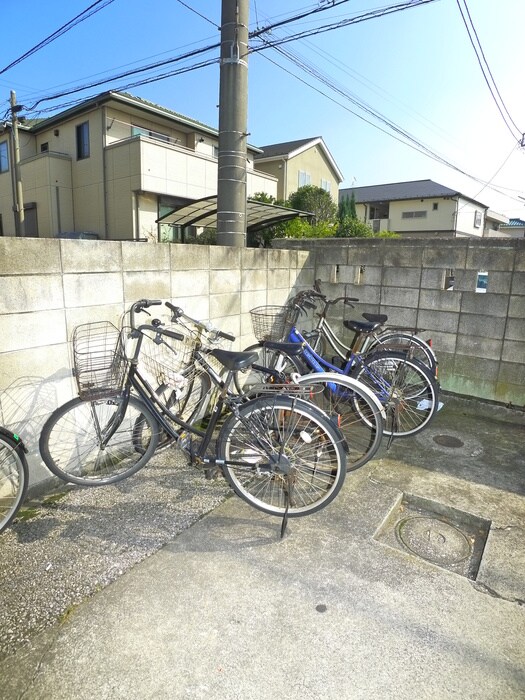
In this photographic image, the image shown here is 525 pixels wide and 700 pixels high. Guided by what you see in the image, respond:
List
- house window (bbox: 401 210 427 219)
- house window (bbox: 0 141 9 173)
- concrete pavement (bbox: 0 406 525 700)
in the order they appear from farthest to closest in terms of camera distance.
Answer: house window (bbox: 401 210 427 219)
house window (bbox: 0 141 9 173)
concrete pavement (bbox: 0 406 525 700)

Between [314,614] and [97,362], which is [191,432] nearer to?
[97,362]

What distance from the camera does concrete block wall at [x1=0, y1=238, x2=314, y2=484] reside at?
97.7 inches

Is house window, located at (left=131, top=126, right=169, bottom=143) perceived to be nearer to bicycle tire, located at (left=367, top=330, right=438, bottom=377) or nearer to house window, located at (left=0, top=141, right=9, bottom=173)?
house window, located at (left=0, top=141, right=9, bottom=173)

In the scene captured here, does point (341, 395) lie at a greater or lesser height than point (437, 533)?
greater

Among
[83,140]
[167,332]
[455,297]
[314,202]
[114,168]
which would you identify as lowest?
[167,332]

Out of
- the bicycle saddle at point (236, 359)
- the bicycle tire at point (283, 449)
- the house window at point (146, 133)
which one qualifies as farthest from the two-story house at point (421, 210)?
the bicycle tire at point (283, 449)

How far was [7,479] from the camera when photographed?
253 cm

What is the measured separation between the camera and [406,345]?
4223 millimetres

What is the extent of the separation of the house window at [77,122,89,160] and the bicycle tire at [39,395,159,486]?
50.9 feet

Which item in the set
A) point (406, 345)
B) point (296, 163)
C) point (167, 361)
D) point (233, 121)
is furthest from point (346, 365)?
point (296, 163)

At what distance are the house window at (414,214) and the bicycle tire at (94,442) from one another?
2824cm

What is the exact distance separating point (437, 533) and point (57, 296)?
2770 millimetres

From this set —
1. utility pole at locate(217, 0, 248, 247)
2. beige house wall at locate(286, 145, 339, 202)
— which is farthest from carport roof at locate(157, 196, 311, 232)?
beige house wall at locate(286, 145, 339, 202)

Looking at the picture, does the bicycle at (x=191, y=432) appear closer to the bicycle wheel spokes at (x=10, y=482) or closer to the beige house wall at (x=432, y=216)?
the bicycle wheel spokes at (x=10, y=482)
